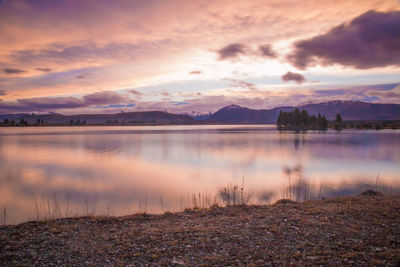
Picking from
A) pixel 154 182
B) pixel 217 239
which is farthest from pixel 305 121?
pixel 217 239

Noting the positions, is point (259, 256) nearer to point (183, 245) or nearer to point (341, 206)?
point (183, 245)

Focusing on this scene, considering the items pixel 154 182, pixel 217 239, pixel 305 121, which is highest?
pixel 305 121

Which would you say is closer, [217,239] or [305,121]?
[217,239]

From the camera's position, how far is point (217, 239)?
7.62m

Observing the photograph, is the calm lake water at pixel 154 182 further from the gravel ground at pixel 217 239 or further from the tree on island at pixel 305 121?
the tree on island at pixel 305 121

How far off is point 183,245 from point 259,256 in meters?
2.06

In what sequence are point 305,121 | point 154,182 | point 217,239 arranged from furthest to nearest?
point 305,121 < point 154,182 < point 217,239

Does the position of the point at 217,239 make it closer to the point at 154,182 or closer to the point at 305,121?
the point at 154,182

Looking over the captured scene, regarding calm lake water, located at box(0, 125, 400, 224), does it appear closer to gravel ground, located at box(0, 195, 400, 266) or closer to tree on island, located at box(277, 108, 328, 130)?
gravel ground, located at box(0, 195, 400, 266)

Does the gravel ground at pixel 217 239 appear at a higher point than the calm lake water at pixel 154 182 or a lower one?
higher

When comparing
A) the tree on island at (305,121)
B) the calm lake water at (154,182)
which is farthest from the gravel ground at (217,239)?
the tree on island at (305,121)

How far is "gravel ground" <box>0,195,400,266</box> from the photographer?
20.9 ft

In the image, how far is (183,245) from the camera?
23.7ft

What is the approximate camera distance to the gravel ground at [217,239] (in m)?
6.38
